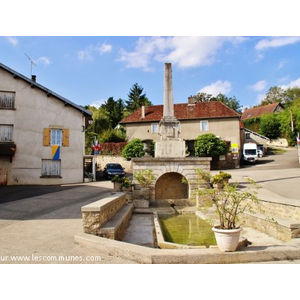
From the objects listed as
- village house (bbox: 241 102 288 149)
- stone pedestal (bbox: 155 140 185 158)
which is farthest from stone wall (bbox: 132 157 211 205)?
village house (bbox: 241 102 288 149)

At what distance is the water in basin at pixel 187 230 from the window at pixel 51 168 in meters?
12.5

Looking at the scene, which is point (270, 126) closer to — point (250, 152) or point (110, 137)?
point (250, 152)

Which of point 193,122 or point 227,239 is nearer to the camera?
point 227,239

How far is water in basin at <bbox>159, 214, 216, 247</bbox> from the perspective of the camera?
261 inches

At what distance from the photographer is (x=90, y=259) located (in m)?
4.37

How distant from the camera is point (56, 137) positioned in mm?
19875

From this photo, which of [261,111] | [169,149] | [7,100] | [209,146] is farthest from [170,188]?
[261,111]

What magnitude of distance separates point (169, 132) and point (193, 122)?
20.7 m

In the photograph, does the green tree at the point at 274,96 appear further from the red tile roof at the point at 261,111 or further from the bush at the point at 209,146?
the bush at the point at 209,146

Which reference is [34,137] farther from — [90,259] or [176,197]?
[90,259]

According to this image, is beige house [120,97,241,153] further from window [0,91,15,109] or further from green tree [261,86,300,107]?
green tree [261,86,300,107]

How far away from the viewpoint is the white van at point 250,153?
3173 centimetres

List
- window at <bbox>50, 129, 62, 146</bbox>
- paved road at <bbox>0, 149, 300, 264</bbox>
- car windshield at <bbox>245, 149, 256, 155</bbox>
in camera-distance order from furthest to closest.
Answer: car windshield at <bbox>245, 149, 256, 155</bbox>, window at <bbox>50, 129, 62, 146</bbox>, paved road at <bbox>0, 149, 300, 264</bbox>

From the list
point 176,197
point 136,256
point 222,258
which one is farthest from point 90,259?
point 176,197
